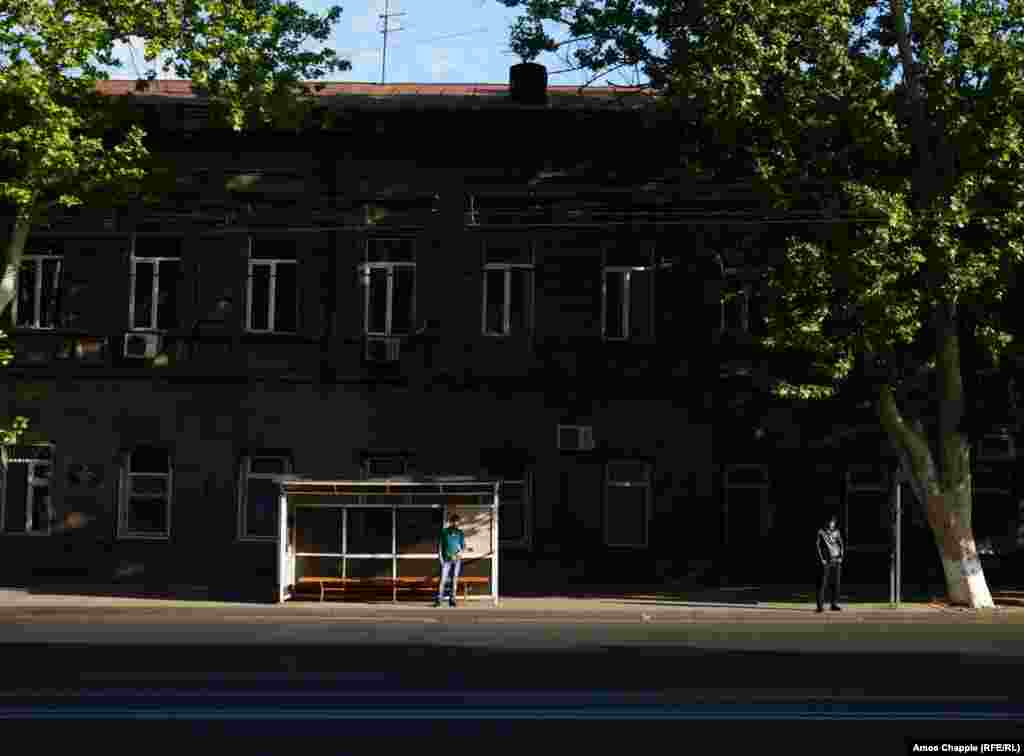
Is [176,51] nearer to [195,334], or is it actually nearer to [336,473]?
[195,334]

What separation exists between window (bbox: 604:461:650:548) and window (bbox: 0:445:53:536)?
10690mm

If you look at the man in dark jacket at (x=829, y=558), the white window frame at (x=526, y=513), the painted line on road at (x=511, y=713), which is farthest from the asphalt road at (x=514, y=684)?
the white window frame at (x=526, y=513)

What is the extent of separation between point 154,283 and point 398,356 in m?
4.99

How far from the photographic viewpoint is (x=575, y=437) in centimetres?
2689

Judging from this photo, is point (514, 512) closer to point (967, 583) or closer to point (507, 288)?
point (507, 288)

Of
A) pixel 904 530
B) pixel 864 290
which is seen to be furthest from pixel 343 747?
pixel 904 530

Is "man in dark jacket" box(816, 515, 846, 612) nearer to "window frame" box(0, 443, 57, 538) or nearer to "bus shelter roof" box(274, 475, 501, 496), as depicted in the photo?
"bus shelter roof" box(274, 475, 501, 496)

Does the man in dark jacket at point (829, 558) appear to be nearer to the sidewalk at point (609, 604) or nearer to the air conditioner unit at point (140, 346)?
the sidewalk at point (609, 604)

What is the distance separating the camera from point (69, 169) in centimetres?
2145

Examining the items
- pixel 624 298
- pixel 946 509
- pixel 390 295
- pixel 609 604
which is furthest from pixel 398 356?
pixel 946 509

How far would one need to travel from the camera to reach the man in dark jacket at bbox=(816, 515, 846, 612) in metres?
22.1

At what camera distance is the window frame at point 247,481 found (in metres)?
27.1

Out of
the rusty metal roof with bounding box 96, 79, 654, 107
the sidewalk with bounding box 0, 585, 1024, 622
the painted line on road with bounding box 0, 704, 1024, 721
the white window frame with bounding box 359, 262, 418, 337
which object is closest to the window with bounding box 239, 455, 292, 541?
the sidewalk with bounding box 0, 585, 1024, 622

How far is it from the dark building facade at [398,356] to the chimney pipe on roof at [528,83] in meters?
0.80
